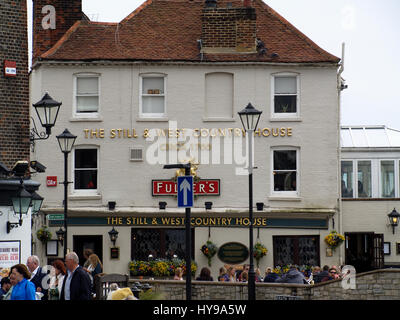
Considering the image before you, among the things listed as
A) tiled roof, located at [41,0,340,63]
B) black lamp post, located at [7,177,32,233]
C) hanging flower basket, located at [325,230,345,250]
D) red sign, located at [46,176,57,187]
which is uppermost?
tiled roof, located at [41,0,340,63]

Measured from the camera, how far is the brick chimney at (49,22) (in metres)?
32.7

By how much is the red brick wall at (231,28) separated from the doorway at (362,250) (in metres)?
8.69

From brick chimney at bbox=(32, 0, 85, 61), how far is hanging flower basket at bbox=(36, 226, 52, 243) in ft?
21.8

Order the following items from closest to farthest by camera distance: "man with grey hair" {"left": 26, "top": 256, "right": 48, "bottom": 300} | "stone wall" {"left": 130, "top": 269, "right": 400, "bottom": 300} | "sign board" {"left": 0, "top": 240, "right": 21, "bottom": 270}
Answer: "man with grey hair" {"left": 26, "top": 256, "right": 48, "bottom": 300} < "sign board" {"left": 0, "top": 240, "right": 21, "bottom": 270} < "stone wall" {"left": 130, "top": 269, "right": 400, "bottom": 300}

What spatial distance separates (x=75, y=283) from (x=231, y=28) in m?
19.9

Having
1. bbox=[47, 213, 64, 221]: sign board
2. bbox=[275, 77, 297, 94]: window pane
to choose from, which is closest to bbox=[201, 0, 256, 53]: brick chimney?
bbox=[275, 77, 297, 94]: window pane

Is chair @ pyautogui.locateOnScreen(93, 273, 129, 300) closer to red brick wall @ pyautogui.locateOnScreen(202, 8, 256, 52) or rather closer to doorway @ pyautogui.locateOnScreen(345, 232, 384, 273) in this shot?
red brick wall @ pyautogui.locateOnScreen(202, 8, 256, 52)

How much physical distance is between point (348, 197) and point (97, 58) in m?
11.9

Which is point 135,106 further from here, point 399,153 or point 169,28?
point 399,153

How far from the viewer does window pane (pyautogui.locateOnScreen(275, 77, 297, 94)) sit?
31641 mm

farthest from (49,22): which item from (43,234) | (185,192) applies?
(185,192)

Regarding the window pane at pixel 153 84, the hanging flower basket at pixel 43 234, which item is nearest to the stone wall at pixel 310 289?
the hanging flower basket at pixel 43 234

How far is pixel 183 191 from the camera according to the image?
17312 millimetres
